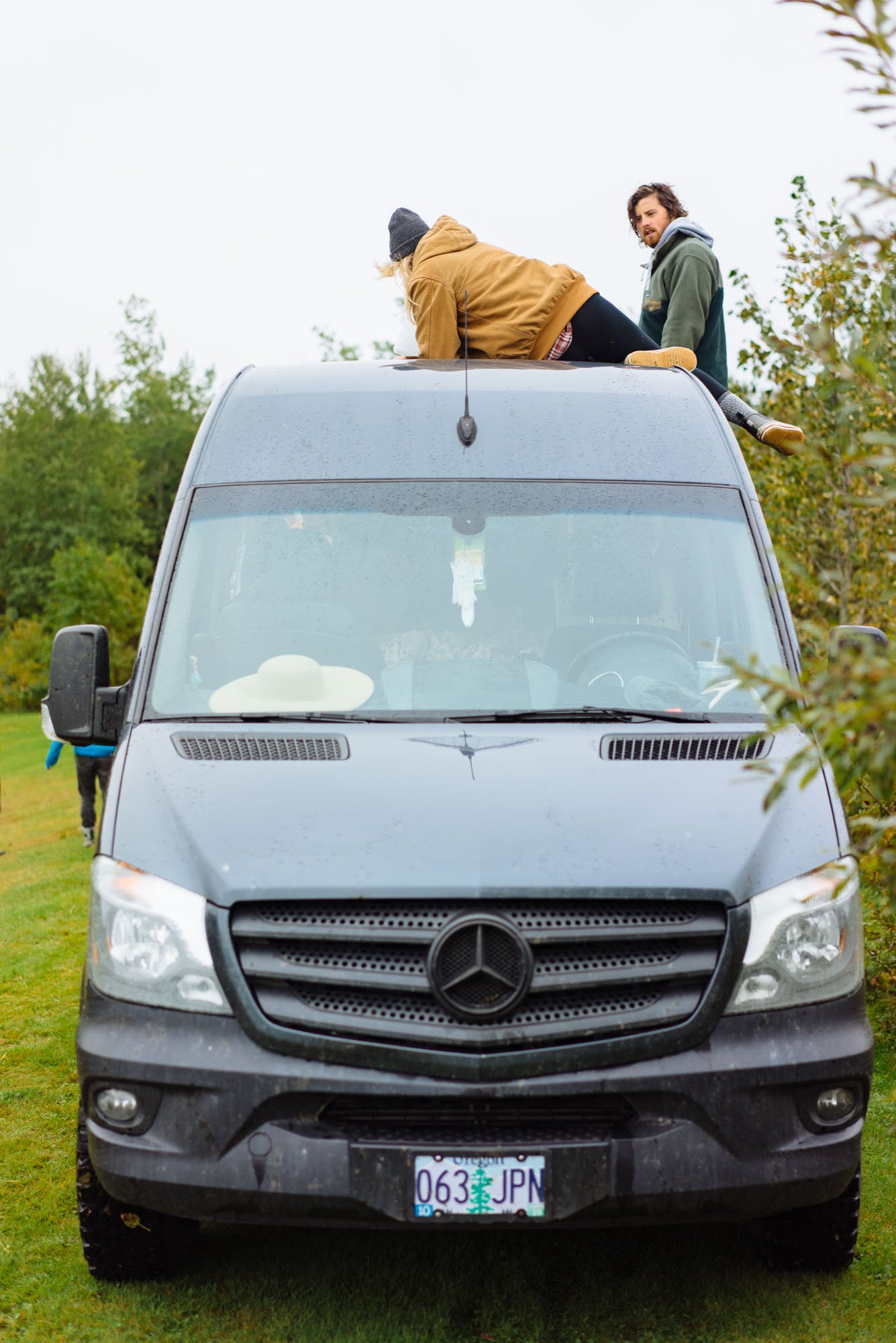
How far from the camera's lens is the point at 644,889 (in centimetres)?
337

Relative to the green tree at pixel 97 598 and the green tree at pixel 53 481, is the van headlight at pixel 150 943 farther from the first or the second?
the green tree at pixel 53 481

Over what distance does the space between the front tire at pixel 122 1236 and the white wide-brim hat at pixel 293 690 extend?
117cm

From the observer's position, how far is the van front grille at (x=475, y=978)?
3316 millimetres

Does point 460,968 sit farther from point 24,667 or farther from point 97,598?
point 24,667

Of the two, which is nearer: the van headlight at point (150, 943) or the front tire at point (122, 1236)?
the van headlight at point (150, 943)

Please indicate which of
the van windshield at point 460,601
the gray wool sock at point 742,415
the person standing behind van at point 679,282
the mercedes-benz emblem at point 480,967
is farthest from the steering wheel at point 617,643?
the person standing behind van at point 679,282

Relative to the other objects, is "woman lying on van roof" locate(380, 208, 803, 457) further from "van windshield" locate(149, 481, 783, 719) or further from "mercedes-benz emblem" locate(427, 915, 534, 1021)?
"mercedes-benz emblem" locate(427, 915, 534, 1021)

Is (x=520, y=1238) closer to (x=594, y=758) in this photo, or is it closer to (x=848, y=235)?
(x=594, y=758)

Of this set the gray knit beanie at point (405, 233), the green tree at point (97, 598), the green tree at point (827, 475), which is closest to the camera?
the gray knit beanie at point (405, 233)

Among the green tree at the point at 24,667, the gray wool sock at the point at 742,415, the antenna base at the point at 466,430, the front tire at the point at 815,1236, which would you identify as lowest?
the green tree at the point at 24,667

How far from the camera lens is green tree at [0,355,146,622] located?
Result: 58438 mm

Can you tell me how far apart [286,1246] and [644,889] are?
1.75m

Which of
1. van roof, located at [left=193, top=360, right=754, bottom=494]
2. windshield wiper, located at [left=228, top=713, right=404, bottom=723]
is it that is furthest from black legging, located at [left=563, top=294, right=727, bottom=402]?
windshield wiper, located at [left=228, top=713, right=404, bottom=723]

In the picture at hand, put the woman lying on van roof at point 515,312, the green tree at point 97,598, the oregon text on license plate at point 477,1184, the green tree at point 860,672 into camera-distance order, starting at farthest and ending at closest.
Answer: the green tree at point 97,598, the woman lying on van roof at point 515,312, the oregon text on license plate at point 477,1184, the green tree at point 860,672
